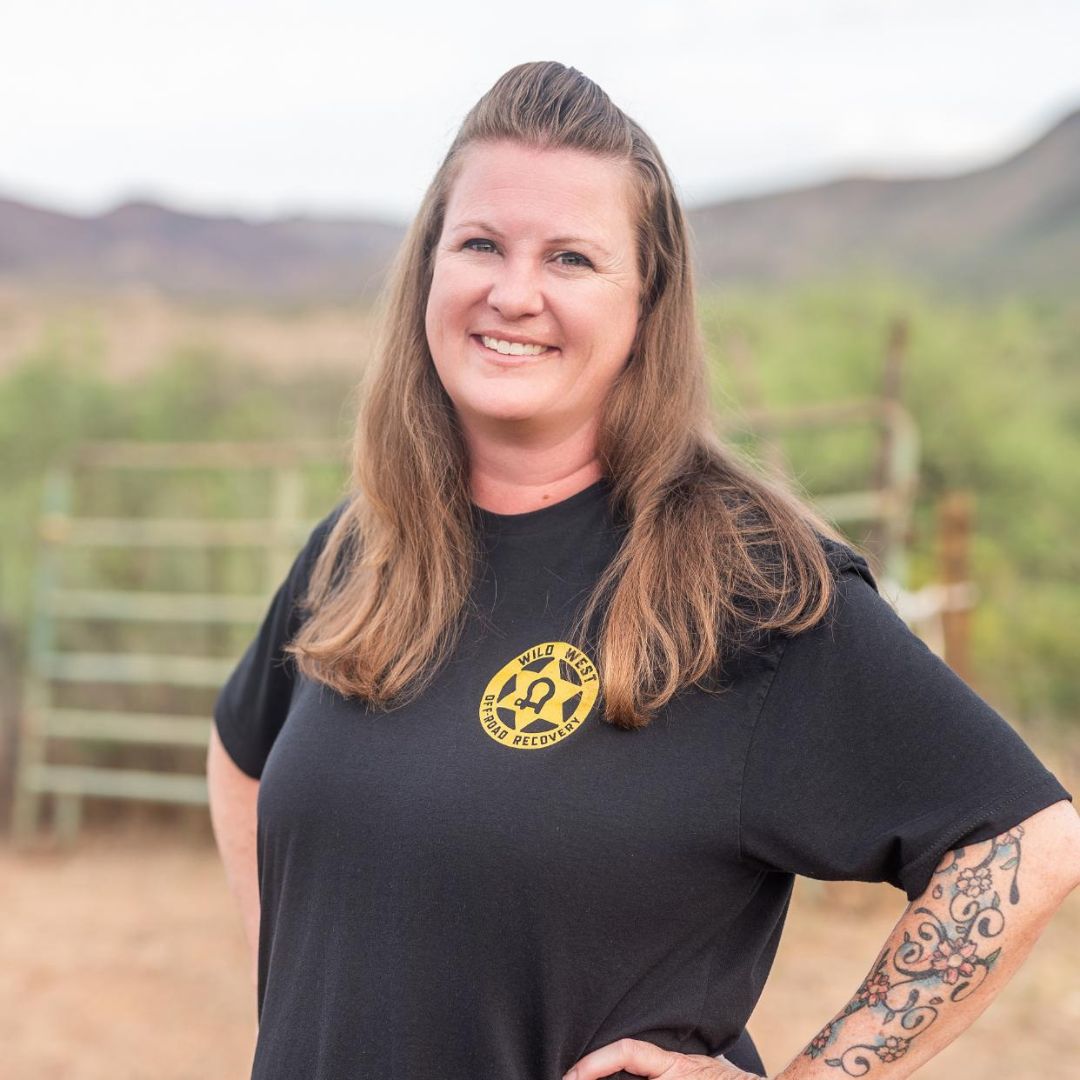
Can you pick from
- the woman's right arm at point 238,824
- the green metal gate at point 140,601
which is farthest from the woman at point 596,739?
the green metal gate at point 140,601

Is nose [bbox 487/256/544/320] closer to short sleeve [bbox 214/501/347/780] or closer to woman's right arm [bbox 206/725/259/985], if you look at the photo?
short sleeve [bbox 214/501/347/780]

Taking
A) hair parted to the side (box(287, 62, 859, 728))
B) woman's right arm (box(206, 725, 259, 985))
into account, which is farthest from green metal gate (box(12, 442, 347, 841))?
hair parted to the side (box(287, 62, 859, 728))

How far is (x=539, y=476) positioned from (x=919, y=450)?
924 centimetres

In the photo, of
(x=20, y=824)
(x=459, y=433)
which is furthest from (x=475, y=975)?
(x=20, y=824)

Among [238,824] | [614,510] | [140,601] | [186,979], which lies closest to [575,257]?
[614,510]

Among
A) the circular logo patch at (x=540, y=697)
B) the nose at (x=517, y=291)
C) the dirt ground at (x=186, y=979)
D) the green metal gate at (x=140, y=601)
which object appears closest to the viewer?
the circular logo patch at (x=540, y=697)

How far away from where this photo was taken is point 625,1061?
56.1 inches

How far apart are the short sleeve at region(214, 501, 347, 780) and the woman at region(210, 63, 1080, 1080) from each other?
149mm

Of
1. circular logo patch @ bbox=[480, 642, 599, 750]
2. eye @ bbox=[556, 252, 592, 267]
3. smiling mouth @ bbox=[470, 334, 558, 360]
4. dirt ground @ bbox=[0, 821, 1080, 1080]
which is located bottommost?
dirt ground @ bbox=[0, 821, 1080, 1080]

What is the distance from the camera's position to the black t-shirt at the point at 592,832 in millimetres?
1371

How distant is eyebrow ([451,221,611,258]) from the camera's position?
1595 millimetres

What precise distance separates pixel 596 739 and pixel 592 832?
102 millimetres

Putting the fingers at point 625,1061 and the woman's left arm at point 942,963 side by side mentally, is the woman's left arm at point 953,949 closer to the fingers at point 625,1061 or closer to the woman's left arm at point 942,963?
the woman's left arm at point 942,963

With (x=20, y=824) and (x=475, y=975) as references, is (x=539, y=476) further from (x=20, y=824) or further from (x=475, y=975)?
(x=20, y=824)
